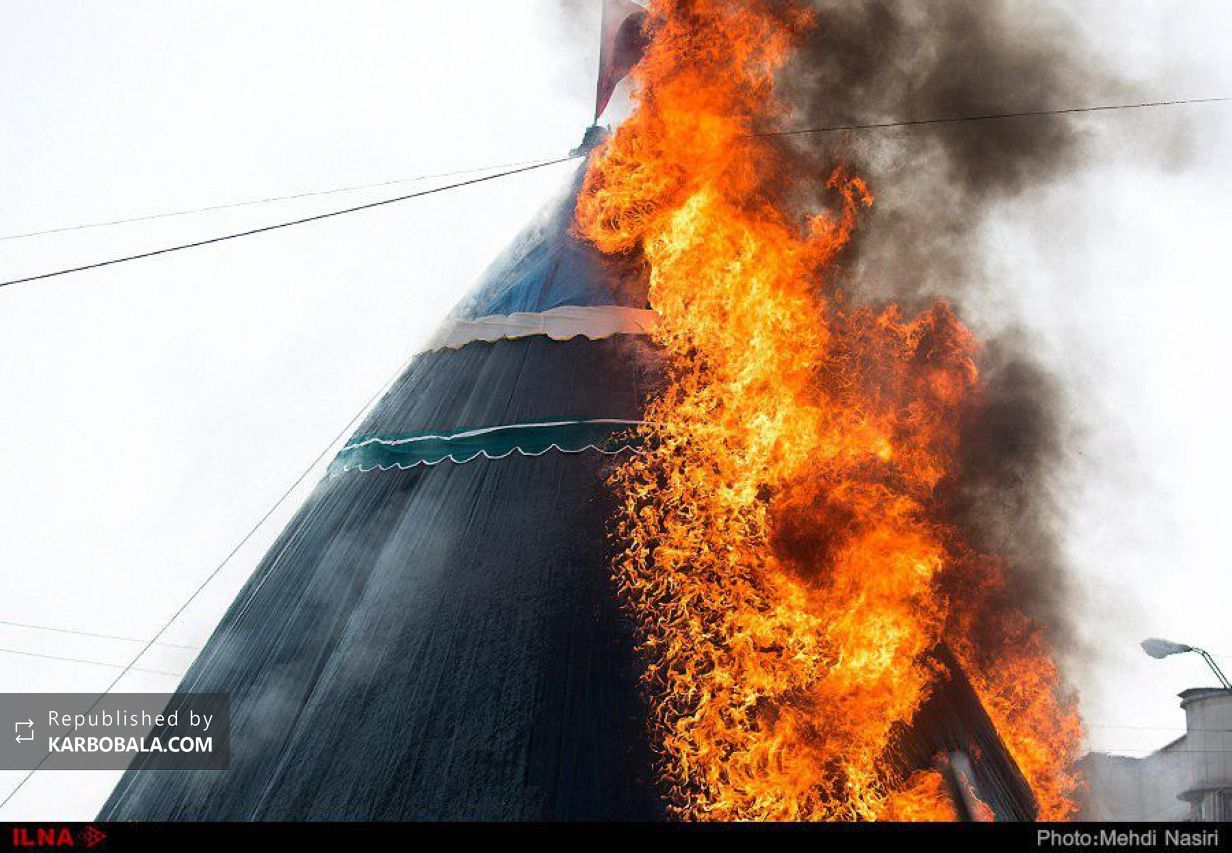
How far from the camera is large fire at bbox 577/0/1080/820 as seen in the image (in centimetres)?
484

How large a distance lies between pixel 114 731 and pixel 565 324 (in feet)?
16.5

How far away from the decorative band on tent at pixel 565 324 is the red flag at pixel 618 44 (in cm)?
328

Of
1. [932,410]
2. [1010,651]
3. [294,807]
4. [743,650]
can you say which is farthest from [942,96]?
[294,807]

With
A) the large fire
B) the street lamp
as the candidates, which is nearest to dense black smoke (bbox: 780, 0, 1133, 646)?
the large fire

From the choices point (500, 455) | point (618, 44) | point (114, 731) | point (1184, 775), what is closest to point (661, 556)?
point (500, 455)

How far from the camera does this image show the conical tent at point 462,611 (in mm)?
4535

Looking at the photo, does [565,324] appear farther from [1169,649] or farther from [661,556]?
[1169,649]

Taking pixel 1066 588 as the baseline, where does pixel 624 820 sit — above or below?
above

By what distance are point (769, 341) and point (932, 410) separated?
2523mm

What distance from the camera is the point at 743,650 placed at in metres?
5.06

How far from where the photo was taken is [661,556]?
5.39m

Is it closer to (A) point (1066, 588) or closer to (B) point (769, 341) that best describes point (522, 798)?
(B) point (769, 341)

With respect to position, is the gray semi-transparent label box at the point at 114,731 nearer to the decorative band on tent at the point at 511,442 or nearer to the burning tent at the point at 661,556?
the burning tent at the point at 661,556

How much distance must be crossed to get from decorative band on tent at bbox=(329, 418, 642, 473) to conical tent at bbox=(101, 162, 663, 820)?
0.02 m
